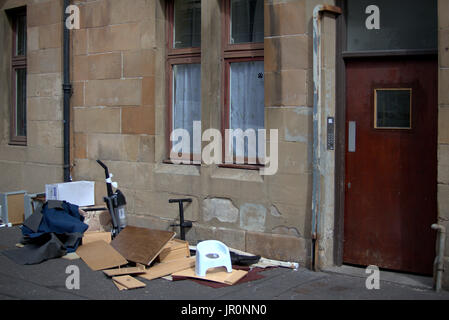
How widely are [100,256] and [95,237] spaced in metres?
0.96

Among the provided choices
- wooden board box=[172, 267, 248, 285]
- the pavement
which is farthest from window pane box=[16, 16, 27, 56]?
wooden board box=[172, 267, 248, 285]

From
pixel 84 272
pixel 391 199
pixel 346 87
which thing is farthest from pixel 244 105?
pixel 84 272

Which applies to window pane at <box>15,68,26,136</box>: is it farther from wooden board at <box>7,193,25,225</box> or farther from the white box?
the white box

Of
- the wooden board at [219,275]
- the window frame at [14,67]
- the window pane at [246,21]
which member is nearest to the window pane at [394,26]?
the window pane at [246,21]

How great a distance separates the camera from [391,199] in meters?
6.37

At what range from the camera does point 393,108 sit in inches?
250

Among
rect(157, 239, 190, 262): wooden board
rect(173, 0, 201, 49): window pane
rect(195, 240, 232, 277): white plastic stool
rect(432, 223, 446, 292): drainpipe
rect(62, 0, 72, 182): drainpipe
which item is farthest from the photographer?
rect(62, 0, 72, 182): drainpipe

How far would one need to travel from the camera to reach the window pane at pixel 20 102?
10.6 m

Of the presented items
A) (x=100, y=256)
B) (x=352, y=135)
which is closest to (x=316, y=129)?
(x=352, y=135)

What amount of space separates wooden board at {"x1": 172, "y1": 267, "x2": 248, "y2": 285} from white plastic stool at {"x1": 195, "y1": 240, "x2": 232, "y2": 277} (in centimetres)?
6

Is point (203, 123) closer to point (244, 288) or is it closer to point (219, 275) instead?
point (219, 275)

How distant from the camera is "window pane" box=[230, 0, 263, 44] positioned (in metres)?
7.29

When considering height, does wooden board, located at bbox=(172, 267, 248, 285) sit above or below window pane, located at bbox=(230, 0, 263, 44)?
below
